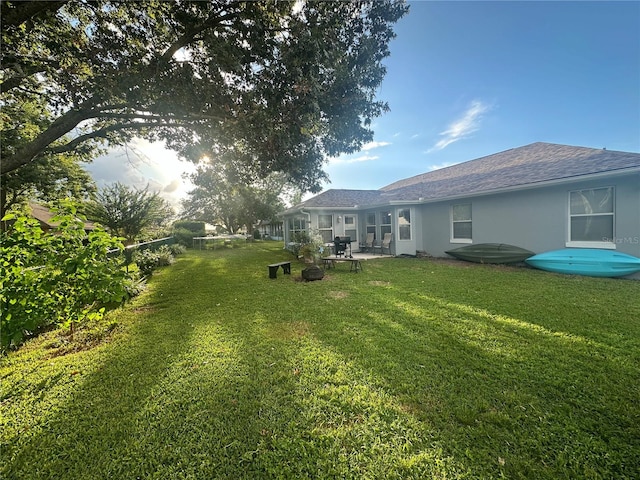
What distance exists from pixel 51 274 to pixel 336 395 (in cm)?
383

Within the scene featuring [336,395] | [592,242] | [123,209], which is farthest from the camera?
[123,209]

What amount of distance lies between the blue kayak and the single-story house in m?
0.33

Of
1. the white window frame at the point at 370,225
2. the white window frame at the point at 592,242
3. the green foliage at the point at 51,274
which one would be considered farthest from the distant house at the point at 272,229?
the green foliage at the point at 51,274

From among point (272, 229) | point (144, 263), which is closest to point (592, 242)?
point (144, 263)

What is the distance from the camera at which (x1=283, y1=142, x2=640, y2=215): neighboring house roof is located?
284 inches

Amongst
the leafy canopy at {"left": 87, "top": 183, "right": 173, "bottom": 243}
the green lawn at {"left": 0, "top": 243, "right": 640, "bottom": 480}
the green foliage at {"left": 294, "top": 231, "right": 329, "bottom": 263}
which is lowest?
the green lawn at {"left": 0, "top": 243, "right": 640, "bottom": 480}

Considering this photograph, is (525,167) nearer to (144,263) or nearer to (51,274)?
(51,274)

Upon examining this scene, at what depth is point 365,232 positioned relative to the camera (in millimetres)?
15203

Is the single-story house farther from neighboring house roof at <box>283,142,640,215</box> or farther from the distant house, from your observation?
the distant house

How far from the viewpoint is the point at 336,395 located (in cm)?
251

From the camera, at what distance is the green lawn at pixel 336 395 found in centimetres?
180

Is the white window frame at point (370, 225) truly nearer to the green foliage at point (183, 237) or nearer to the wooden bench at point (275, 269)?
the wooden bench at point (275, 269)

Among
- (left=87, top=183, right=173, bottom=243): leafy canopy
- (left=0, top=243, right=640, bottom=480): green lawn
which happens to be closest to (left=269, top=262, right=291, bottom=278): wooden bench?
(left=0, top=243, right=640, bottom=480): green lawn

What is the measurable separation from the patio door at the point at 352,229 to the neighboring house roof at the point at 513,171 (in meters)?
0.88
